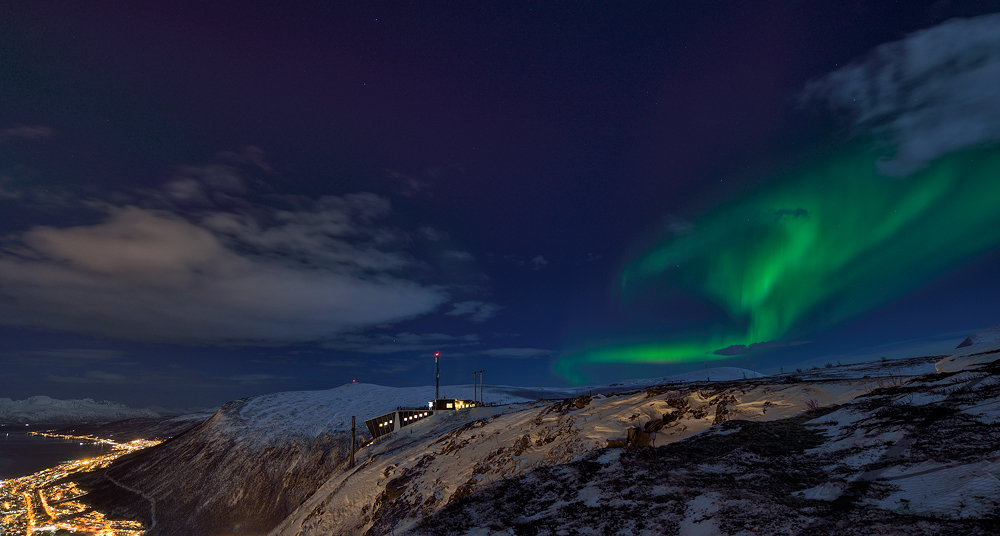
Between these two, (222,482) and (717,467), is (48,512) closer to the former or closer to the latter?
(222,482)

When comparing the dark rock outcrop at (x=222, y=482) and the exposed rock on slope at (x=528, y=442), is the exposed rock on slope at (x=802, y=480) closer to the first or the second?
the exposed rock on slope at (x=528, y=442)

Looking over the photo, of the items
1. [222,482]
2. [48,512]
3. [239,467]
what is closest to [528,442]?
[239,467]

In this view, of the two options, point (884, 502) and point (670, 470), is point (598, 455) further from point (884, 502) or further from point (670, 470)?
point (884, 502)

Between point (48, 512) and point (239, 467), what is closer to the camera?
point (239, 467)

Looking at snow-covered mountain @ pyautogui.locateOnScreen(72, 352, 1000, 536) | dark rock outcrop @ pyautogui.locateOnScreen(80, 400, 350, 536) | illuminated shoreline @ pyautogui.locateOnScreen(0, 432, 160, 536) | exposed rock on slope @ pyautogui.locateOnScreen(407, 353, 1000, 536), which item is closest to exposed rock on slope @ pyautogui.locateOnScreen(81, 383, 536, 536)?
dark rock outcrop @ pyautogui.locateOnScreen(80, 400, 350, 536)

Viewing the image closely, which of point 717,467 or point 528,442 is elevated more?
point 717,467

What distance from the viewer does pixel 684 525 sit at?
30.9ft

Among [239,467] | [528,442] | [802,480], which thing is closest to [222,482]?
[239,467]

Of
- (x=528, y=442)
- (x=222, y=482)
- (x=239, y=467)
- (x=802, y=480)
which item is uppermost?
(x=802, y=480)

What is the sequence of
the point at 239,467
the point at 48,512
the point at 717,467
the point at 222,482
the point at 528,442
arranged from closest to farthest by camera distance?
the point at 717,467, the point at 528,442, the point at 222,482, the point at 239,467, the point at 48,512

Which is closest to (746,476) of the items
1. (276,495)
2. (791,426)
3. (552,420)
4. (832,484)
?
(832,484)

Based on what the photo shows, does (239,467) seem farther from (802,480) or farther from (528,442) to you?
(802,480)

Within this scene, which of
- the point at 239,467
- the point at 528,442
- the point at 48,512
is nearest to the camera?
the point at 528,442

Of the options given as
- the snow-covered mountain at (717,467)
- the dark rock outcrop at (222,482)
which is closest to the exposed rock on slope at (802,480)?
the snow-covered mountain at (717,467)
